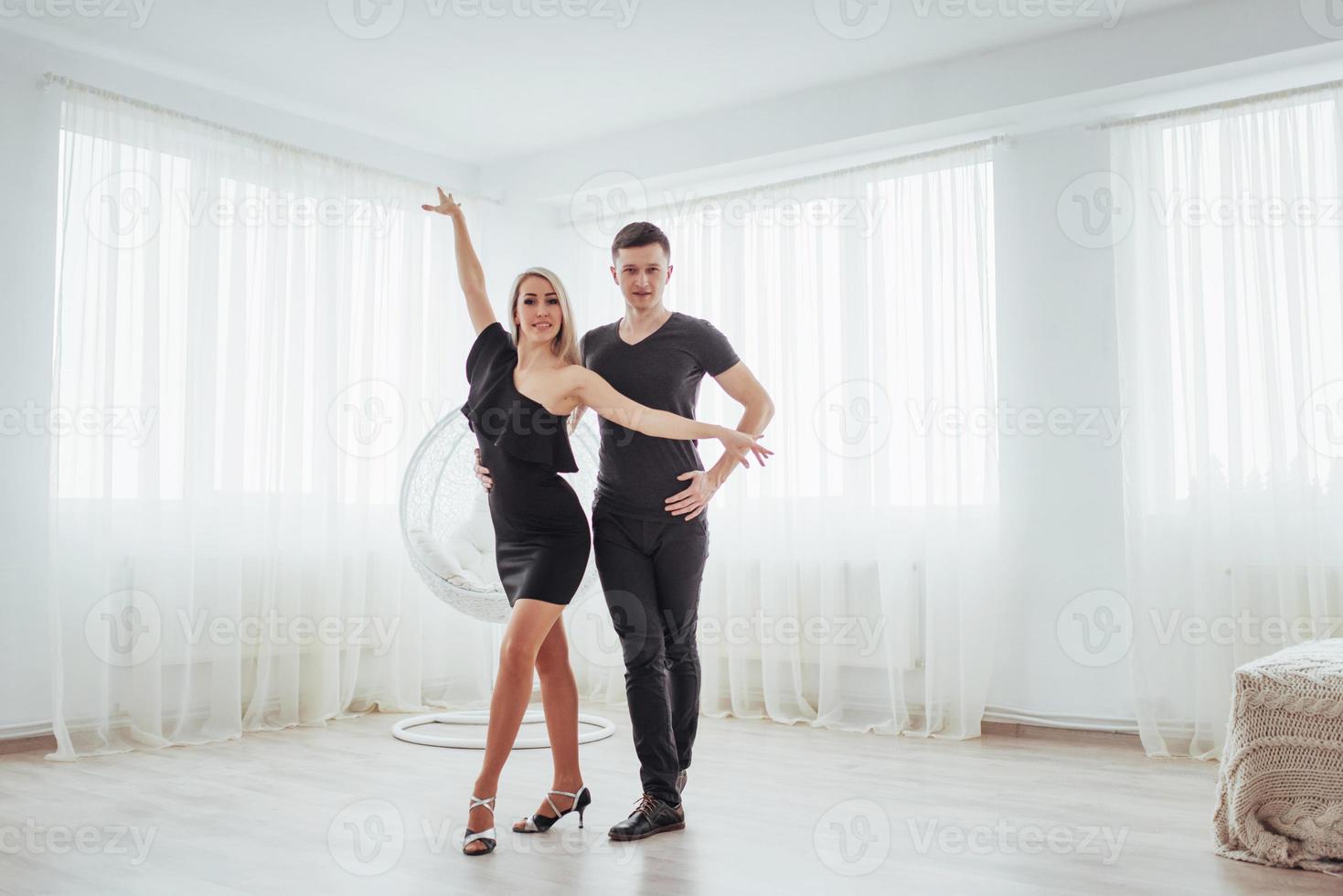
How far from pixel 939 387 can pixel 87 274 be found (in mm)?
3148

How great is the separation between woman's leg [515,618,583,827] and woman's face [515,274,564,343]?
2.27ft

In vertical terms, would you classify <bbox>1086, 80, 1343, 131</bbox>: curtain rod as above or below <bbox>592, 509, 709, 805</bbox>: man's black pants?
above

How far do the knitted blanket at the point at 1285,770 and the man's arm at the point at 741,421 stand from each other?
123 centimetres

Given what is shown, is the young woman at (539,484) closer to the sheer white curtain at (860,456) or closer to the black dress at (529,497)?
the black dress at (529,497)

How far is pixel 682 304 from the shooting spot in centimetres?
509

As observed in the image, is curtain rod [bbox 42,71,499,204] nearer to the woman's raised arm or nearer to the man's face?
the woman's raised arm

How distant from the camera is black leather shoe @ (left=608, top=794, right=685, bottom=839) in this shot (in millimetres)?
2561

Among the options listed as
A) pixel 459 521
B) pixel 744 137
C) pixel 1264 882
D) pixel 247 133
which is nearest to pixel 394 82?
pixel 247 133

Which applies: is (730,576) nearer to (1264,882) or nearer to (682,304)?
(682,304)

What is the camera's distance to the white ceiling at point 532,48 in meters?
3.82

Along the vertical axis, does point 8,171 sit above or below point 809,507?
above

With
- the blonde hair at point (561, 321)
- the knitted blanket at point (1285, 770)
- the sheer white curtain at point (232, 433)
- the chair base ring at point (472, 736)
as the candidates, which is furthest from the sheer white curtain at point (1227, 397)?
the sheer white curtain at point (232, 433)

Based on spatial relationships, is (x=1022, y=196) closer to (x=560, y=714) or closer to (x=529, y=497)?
(x=529, y=497)

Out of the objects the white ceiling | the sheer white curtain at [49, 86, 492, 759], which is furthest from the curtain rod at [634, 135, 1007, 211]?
the sheer white curtain at [49, 86, 492, 759]
